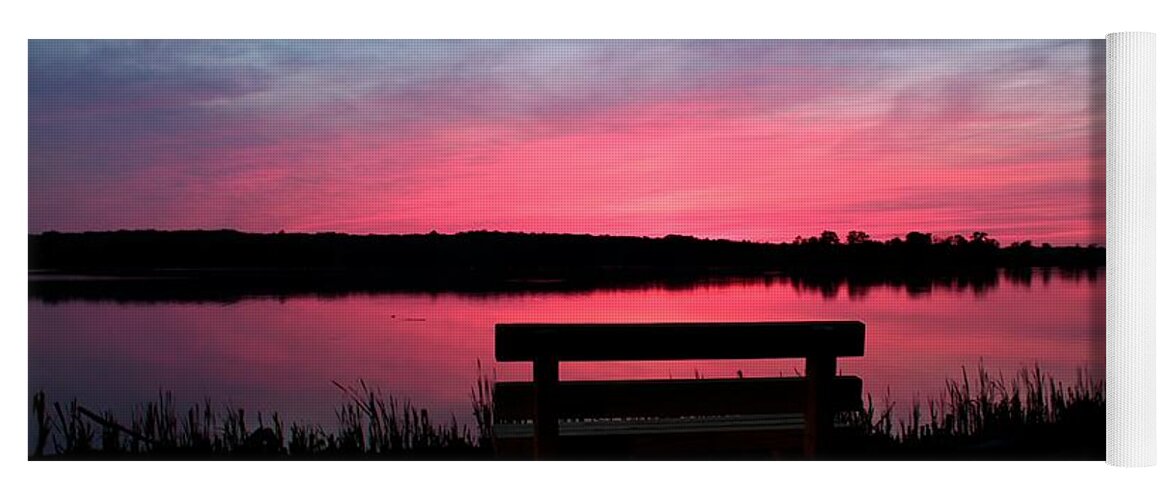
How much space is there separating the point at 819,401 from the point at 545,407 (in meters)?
0.99

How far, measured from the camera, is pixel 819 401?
4398 mm

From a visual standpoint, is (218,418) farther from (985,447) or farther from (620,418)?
(985,447)

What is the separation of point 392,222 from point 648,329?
160 cm

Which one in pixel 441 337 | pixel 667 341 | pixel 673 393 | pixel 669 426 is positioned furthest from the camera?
pixel 441 337

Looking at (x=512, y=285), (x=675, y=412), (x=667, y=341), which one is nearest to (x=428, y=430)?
(x=512, y=285)

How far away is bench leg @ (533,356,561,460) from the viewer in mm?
4234

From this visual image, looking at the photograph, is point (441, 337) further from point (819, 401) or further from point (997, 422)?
point (997, 422)

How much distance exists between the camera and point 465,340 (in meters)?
5.29

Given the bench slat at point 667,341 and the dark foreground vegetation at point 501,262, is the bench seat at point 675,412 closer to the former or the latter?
the bench slat at point 667,341

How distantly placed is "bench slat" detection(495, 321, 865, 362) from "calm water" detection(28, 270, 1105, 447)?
3.04 ft

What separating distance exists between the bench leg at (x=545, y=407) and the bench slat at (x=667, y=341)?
51 millimetres

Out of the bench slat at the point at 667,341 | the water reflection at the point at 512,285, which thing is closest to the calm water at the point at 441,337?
the water reflection at the point at 512,285
